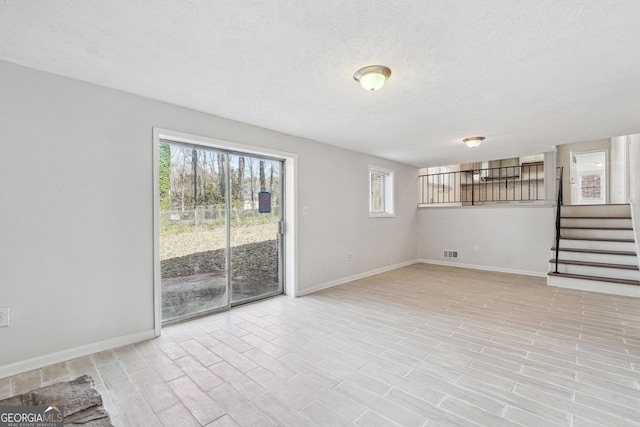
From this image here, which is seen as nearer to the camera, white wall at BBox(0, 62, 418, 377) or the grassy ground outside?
white wall at BBox(0, 62, 418, 377)

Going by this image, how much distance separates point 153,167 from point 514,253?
6650 millimetres

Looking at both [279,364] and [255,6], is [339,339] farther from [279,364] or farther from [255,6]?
[255,6]

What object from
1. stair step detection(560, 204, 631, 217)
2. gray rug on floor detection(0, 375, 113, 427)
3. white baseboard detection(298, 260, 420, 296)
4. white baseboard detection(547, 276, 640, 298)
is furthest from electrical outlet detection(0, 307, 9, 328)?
stair step detection(560, 204, 631, 217)

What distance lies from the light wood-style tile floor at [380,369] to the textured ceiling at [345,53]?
2.42 m

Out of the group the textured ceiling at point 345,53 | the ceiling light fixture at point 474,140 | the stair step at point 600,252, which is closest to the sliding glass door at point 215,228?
the textured ceiling at point 345,53

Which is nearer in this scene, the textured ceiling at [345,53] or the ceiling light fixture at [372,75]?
the textured ceiling at [345,53]

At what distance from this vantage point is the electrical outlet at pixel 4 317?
2.16 meters

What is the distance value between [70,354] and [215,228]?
1.74 metres

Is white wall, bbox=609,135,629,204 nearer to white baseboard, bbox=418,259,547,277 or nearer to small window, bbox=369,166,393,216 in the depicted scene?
white baseboard, bbox=418,259,547,277

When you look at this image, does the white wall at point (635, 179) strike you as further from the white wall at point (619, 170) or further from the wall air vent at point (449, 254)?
the wall air vent at point (449, 254)

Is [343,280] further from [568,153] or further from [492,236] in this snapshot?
[568,153]

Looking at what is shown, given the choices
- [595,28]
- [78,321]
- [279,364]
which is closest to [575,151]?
[595,28]

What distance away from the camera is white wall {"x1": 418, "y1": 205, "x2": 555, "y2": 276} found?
5.61 m

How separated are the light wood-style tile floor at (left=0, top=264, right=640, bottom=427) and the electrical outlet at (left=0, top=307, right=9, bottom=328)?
41cm
